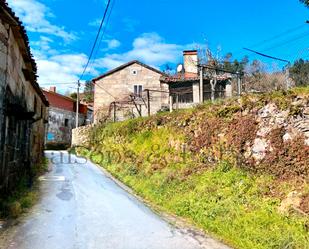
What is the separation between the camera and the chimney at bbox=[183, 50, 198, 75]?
108 ft

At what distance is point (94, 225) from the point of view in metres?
8.22

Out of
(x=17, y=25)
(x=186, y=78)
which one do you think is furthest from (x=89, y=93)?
(x=17, y=25)

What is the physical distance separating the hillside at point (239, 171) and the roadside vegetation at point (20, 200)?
12.6ft

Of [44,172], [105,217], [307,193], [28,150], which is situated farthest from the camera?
[44,172]

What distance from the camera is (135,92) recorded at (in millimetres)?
36688

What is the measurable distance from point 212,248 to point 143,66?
31298mm

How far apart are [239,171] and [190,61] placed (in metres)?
24.5

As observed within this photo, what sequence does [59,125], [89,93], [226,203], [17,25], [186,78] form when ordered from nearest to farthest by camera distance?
[226,203], [17,25], [186,78], [59,125], [89,93]

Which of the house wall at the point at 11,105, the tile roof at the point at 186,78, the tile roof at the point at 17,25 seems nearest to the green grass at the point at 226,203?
the house wall at the point at 11,105

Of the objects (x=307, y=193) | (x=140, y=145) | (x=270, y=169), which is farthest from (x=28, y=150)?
(x=307, y=193)

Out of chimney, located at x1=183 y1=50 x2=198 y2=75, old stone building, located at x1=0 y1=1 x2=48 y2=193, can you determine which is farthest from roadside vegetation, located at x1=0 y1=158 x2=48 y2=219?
chimney, located at x1=183 y1=50 x2=198 y2=75

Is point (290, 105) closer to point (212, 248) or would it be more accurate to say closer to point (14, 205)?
point (212, 248)

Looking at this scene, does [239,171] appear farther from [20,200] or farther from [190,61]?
[190,61]

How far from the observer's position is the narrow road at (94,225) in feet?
22.5
